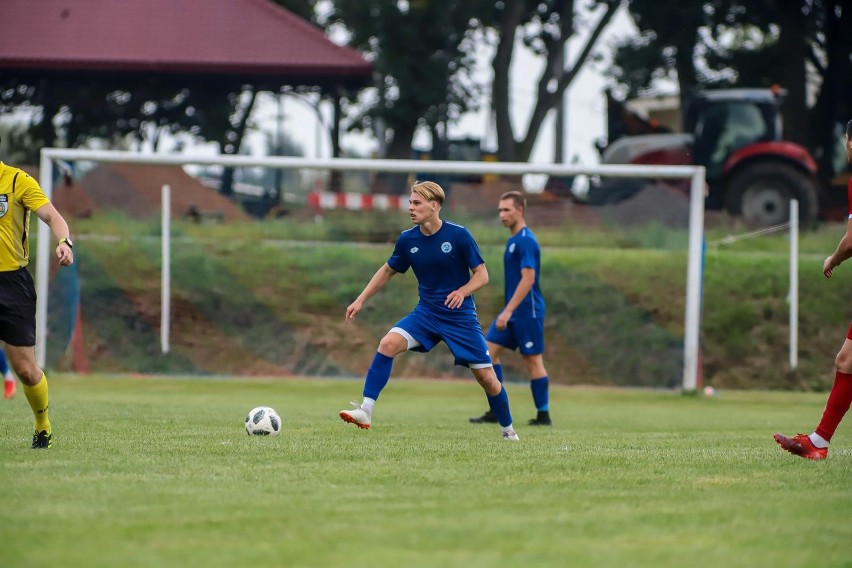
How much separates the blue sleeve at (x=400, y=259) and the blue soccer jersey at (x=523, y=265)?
5.98 ft

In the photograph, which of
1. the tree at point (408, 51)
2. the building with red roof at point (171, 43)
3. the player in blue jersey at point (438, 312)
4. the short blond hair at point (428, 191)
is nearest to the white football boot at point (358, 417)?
the player in blue jersey at point (438, 312)

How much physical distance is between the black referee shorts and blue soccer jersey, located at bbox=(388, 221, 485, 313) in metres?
2.72

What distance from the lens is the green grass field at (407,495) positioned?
487 cm

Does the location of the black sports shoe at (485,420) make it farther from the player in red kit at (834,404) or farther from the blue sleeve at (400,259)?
the player in red kit at (834,404)

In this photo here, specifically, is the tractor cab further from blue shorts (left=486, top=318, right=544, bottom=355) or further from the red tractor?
blue shorts (left=486, top=318, right=544, bottom=355)

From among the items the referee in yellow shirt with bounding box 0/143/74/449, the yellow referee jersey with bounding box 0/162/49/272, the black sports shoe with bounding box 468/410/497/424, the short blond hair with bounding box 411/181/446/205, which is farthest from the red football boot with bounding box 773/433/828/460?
the yellow referee jersey with bounding box 0/162/49/272

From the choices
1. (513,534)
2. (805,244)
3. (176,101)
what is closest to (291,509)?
(513,534)

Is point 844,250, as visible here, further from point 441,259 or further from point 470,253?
point 441,259

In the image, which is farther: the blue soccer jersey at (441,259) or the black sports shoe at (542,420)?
the black sports shoe at (542,420)

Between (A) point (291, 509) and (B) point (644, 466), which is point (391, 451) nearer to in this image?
(B) point (644, 466)

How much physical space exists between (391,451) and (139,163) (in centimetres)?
1003

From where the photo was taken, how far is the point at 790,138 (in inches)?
1089

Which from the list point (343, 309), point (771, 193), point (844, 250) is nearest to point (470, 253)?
point (844, 250)

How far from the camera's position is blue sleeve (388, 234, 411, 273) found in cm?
924
